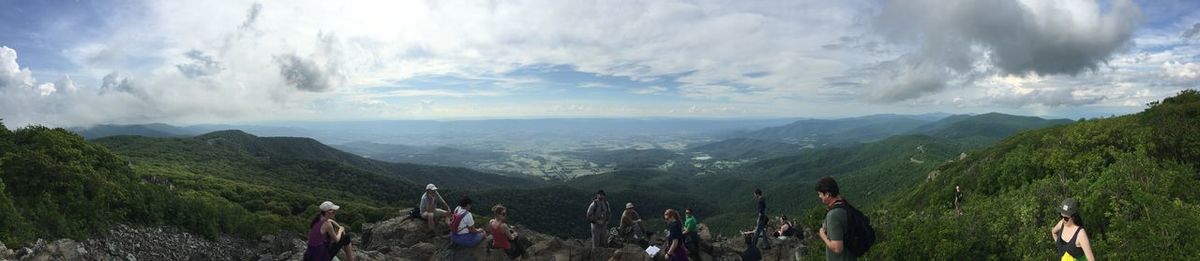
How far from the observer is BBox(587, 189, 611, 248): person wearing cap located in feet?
61.2

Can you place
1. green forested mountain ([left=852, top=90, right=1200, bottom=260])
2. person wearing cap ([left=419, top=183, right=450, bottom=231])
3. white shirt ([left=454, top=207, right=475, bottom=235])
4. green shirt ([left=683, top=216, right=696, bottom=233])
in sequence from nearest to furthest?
1. green forested mountain ([left=852, top=90, right=1200, bottom=260])
2. white shirt ([left=454, top=207, right=475, bottom=235])
3. green shirt ([left=683, top=216, right=696, bottom=233])
4. person wearing cap ([left=419, top=183, right=450, bottom=231])

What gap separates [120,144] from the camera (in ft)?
410

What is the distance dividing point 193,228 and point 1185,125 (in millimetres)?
40516

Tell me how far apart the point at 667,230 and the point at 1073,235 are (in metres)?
9.14

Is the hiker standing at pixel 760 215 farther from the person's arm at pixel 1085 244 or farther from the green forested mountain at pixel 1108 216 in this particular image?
the person's arm at pixel 1085 244

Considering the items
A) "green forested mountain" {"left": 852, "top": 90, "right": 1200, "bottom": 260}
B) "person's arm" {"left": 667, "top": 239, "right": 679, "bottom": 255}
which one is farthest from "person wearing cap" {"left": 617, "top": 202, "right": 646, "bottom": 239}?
"green forested mountain" {"left": 852, "top": 90, "right": 1200, "bottom": 260}

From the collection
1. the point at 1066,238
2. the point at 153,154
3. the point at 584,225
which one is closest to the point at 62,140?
the point at 1066,238

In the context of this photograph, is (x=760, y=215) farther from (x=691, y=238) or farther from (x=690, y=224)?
(x=691, y=238)

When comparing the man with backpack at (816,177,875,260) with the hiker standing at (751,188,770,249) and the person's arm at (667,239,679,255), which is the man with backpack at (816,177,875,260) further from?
the hiker standing at (751,188,770,249)

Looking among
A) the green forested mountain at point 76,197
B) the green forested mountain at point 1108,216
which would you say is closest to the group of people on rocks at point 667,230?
the green forested mountain at point 1108,216

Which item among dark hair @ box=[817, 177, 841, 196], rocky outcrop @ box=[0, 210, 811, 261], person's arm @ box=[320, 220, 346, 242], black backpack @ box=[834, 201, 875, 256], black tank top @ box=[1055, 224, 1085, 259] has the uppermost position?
dark hair @ box=[817, 177, 841, 196]

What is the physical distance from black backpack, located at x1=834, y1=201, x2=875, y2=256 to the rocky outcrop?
9.20 meters

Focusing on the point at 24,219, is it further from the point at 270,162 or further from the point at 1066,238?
the point at 270,162

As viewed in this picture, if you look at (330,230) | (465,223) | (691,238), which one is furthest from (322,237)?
(691,238)
